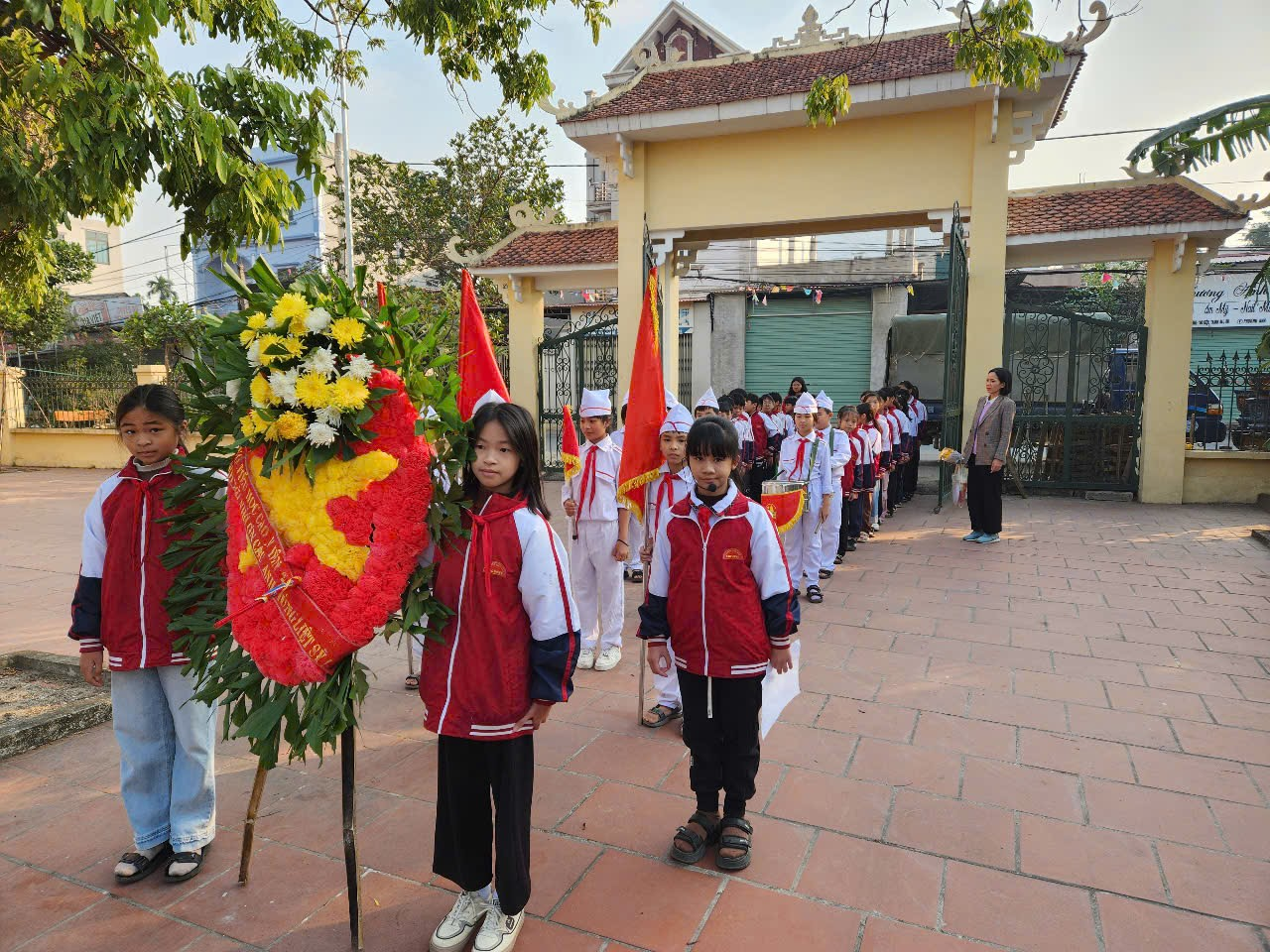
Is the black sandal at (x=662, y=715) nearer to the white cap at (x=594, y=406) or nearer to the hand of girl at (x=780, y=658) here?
the hand of girl at (x=780, y=658)

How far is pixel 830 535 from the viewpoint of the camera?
720 cm

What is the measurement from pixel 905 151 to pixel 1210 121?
3.23 m

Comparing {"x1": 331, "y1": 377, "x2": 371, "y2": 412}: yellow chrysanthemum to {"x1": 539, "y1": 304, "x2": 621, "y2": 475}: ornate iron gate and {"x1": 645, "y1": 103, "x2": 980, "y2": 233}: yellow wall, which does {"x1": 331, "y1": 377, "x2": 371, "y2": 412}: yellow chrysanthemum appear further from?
{"x1": 539, "y1": 304, "x2": 621, "y2": 475}: ornate iron gate

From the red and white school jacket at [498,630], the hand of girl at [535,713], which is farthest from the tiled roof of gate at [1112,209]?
the hand of girl at [535,713]

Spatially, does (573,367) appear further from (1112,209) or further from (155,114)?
(155,114)

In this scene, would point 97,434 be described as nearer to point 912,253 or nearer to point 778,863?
point 778,863

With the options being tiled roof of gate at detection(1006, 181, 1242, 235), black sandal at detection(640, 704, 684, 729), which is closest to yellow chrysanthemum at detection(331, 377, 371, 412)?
black sandal at detection(640, 704, 684, 729)

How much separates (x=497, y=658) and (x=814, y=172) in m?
10.1

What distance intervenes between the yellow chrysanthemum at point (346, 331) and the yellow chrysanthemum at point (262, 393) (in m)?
0.22

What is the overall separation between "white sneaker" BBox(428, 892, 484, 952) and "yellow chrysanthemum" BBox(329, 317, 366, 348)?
1.72 meters

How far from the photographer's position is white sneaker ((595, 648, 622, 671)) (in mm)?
4934

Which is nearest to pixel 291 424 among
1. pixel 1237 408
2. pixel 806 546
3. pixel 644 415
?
pixel 644 415

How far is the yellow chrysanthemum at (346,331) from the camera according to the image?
215 cm

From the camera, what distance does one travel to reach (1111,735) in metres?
3.90
